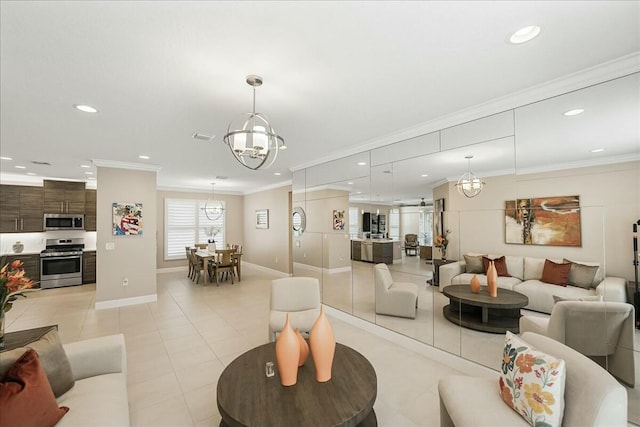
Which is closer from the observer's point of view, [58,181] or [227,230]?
[58,181]

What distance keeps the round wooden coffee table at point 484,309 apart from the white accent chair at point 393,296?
0.50 m

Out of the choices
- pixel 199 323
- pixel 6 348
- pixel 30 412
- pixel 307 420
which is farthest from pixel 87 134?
pixel 307 420

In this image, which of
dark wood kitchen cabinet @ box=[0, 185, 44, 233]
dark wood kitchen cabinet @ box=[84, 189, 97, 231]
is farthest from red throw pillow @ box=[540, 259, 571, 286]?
dark wood kitchen cabinet @ box=[0, 185, 44, 233]

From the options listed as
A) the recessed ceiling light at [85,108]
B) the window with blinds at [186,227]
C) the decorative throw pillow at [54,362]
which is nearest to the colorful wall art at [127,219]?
the recessed ceiling light at [85,108]

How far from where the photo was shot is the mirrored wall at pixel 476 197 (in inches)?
82.4

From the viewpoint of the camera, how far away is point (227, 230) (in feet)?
31.4

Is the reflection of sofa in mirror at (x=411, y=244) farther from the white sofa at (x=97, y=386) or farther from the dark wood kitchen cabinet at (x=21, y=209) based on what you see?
the dark wood kitchen cabinet at (x=21, y=209)

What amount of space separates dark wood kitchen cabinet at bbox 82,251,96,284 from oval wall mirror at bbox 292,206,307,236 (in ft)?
18.7

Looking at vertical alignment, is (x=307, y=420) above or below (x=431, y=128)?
below

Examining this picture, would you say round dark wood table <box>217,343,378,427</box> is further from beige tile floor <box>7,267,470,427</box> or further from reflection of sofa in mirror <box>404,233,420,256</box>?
reflection of sofa in mirror <box>404,233,420,256</box>

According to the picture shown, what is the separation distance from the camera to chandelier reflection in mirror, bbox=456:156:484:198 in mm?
2797

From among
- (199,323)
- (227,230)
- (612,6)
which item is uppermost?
(612,6)

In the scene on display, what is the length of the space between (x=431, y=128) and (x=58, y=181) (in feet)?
29.2

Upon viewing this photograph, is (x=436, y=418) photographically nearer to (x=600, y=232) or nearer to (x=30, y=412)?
(x=600, y=232)
